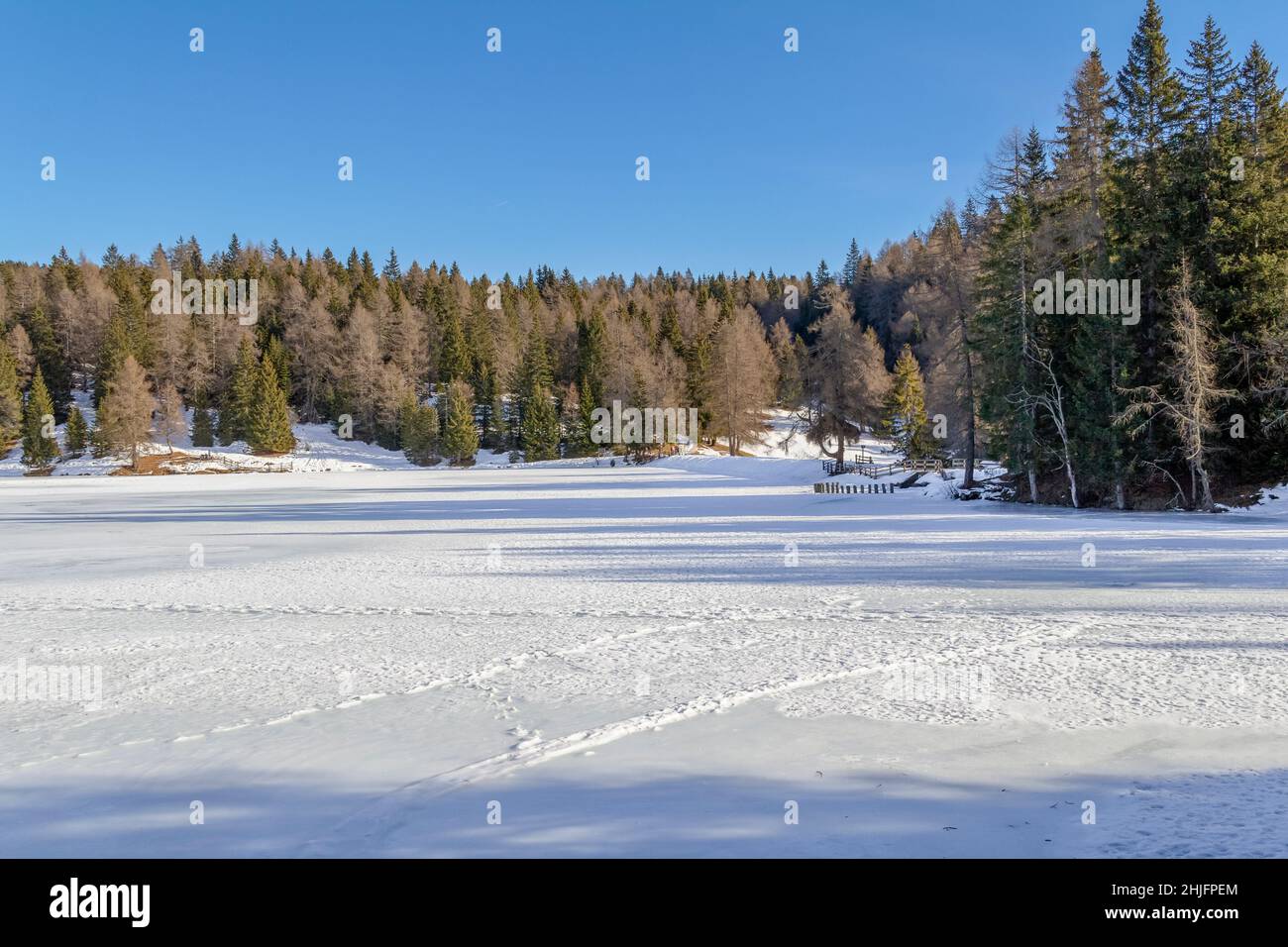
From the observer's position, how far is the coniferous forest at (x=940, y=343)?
93.0 ft

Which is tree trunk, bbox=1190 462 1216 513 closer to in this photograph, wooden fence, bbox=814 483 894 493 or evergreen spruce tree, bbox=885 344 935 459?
wooden fence, bbox=814 483 894 493

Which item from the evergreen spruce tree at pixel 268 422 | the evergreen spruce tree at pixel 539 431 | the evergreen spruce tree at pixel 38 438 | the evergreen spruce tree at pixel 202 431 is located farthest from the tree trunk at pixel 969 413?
the evergreen spruce tree at pixel 38 438

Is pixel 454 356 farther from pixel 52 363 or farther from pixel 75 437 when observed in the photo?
pixel 52 363

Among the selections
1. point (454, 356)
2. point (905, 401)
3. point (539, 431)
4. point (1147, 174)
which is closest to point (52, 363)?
point (454, 356)

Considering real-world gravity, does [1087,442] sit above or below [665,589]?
above

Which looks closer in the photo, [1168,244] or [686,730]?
[686,730]

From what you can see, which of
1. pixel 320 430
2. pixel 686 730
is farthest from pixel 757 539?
pixel 320 430

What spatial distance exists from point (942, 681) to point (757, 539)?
1263 cm

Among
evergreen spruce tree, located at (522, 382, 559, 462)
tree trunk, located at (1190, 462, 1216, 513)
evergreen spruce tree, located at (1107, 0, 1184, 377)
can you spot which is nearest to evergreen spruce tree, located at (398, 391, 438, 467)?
evergreen spruce tree, located at (522, 382, 559, 462)

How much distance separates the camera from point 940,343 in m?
46.7
